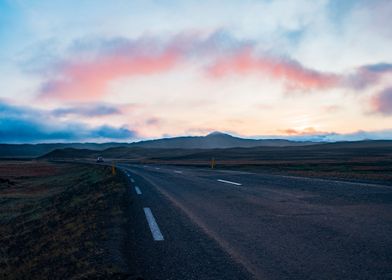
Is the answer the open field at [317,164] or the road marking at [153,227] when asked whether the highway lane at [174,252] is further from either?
the open field at [317,164]

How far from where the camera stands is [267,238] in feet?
20.9

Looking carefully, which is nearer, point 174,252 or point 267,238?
point 174,252

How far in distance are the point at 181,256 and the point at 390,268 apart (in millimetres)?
2816

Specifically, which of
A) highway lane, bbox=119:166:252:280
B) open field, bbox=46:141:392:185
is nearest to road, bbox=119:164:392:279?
highway lane, bbox=119:166:252:280

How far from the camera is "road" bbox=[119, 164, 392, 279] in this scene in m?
4.74

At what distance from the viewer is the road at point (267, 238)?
4.74 metres

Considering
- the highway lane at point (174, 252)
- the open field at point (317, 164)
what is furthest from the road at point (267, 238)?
the open field at point (317, 164)

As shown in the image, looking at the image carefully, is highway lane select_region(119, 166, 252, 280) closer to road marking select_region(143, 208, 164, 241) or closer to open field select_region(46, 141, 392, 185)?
road marking select_region(143, 208, 164, 241)

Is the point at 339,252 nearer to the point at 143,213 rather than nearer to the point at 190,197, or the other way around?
the point at 143,213

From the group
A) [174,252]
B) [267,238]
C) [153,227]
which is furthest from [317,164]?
[174,252]

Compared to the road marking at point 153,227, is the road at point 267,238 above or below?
above

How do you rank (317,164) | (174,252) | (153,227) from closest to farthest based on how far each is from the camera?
(174,252)
(153,227)
(317,164)

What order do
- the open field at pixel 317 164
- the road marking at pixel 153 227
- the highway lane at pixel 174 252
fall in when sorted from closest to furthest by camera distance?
1. the highway lane at pixel 174 252
2. the road marking at pixel 153 227
3. the open field at pixel 317 164

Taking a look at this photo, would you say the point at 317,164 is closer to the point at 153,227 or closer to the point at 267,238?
the point at 153,227
